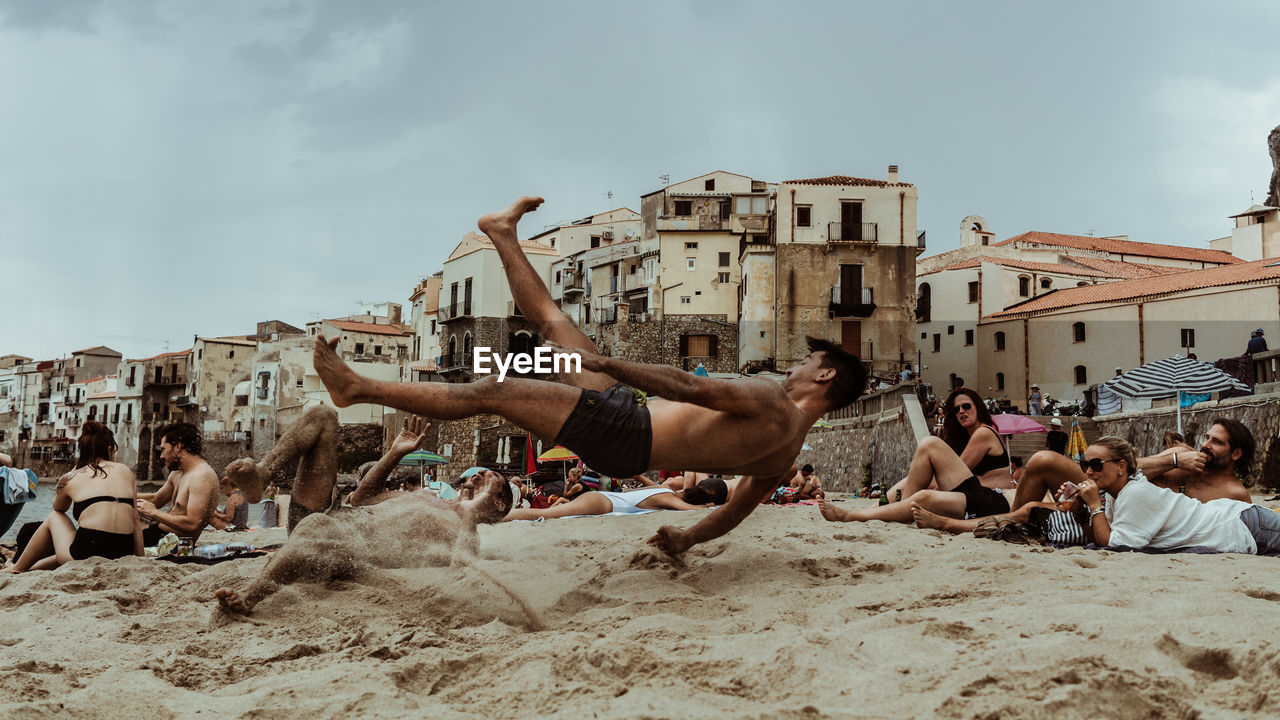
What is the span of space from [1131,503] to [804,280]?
3373 cm

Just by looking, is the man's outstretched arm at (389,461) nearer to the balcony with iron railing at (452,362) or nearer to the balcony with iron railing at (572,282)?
the balcony with iron railing at (452,362)

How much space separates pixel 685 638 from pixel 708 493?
6.23 meters

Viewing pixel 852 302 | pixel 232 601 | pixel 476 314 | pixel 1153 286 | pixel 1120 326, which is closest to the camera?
pixel 232 601

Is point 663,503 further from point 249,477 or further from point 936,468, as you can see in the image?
point 249,477

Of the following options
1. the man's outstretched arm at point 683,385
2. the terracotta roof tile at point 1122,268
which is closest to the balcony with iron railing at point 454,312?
the terracotta roof tile at point 1122,268

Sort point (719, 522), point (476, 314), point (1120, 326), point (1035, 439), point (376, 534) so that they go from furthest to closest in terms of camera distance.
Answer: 1. point (476, 314)
2. point (1120, 326)
3. point (1035, 439)
4. point (719, 522)
5. point (376, 534)

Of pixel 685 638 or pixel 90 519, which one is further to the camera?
pixel 90 519

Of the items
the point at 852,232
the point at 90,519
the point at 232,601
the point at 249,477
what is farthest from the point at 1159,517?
the point at 852,232

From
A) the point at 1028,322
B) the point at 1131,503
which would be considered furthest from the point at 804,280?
the point at 1131,503

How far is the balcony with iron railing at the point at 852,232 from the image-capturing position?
37969 millimetres

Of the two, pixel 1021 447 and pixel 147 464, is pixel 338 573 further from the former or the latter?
pixel 147 464

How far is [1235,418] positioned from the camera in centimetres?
1388

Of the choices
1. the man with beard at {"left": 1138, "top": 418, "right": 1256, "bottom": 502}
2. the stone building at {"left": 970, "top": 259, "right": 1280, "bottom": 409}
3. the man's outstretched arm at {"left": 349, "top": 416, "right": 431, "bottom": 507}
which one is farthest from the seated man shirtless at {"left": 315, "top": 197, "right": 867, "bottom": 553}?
the stone building at {"left": 970, "top": 259, "right": 1280, "bottom": 409}

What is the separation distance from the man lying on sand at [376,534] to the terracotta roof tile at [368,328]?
210ft
